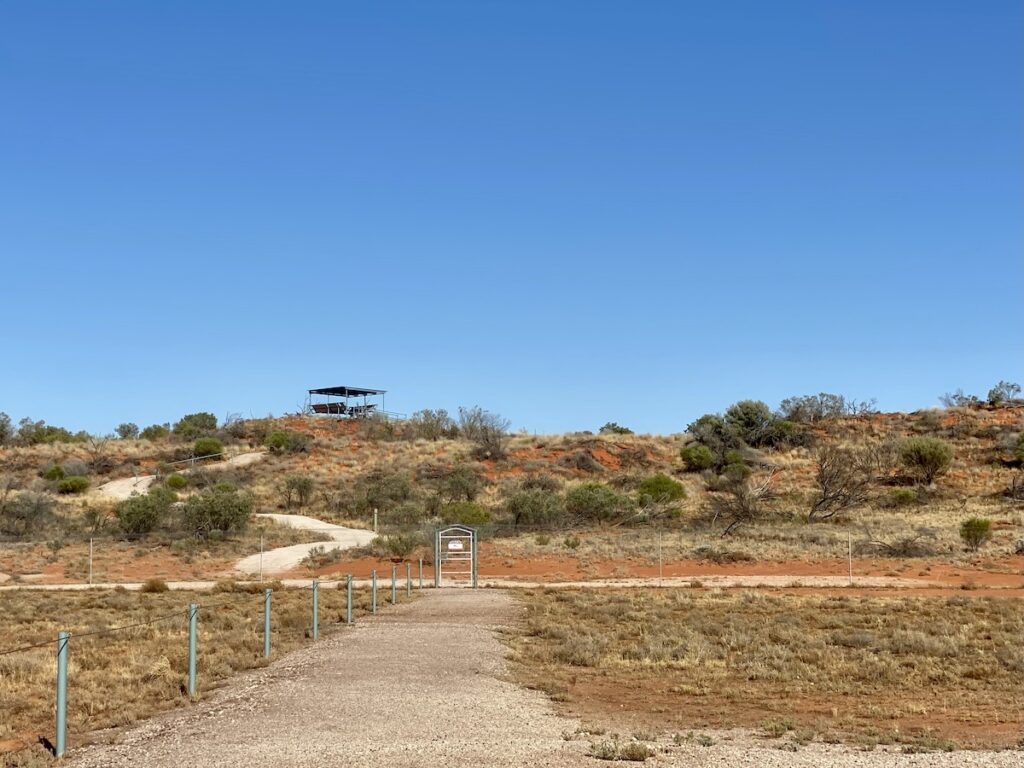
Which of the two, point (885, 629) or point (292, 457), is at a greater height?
point (292, 457)

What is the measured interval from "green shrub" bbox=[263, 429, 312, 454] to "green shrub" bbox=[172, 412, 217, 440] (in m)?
11.8

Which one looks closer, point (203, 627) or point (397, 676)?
point (397, 676)

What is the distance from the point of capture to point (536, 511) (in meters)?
54.3

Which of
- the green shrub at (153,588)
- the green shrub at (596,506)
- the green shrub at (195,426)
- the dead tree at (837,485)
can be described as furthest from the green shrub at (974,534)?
the green shrub at (195,426)

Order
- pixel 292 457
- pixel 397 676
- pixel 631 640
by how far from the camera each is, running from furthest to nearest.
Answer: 1. pixel 292 457
2. pixel 631 640
3. pixel 397 676

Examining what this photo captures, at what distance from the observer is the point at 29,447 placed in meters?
89.6

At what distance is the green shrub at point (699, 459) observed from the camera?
73.1 m

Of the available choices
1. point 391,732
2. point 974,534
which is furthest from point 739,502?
point 391,732

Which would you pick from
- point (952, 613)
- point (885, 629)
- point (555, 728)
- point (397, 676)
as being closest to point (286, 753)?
point (555, 728)

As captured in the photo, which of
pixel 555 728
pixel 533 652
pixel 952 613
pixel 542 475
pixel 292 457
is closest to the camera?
pixel 555 728

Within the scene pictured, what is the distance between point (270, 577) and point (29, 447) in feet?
194

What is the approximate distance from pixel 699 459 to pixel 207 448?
39.9 metres

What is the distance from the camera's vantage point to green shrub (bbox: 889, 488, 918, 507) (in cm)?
5844

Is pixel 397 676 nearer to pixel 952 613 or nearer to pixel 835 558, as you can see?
pixel 952 613
